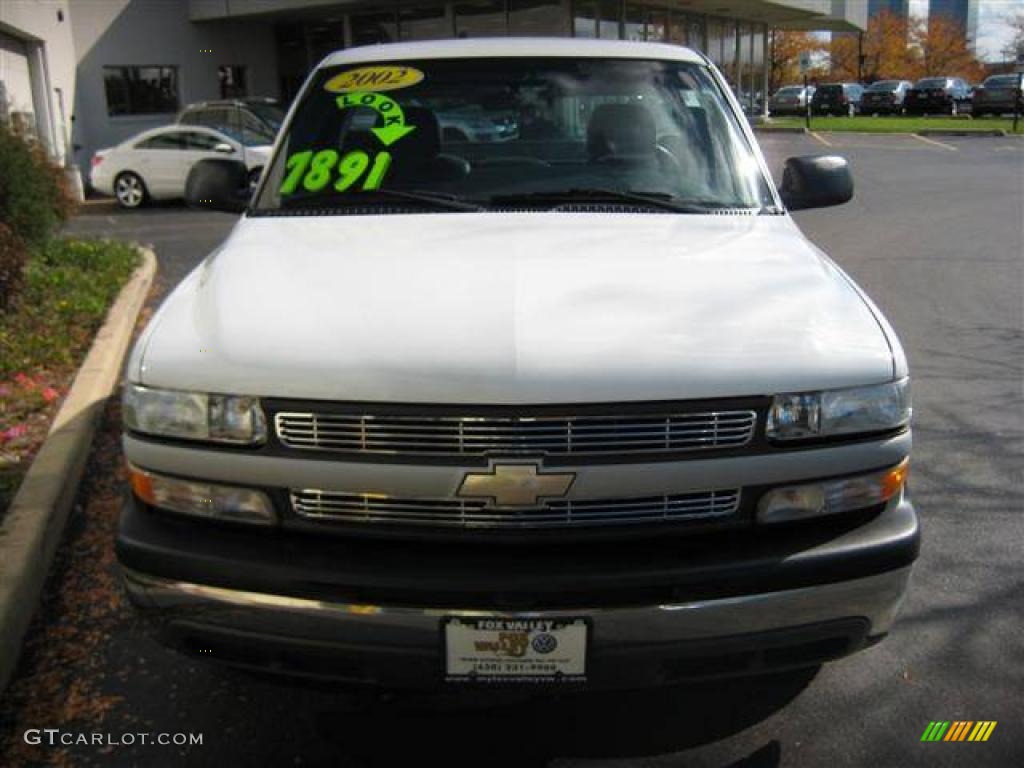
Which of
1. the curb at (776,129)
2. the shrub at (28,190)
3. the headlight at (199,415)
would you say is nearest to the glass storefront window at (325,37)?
the curb at (776,129)

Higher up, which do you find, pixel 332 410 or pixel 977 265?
pixel 332 410

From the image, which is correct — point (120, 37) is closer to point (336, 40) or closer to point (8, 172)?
point (336, 40)

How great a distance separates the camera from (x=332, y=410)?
7.75 ft

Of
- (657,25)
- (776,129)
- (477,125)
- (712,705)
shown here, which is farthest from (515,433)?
(776,129)

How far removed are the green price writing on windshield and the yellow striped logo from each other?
2.49 m

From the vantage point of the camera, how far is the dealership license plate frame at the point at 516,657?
2326 mm

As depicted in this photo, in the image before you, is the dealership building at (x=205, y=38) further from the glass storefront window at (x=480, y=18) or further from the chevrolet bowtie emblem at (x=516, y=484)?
the chevrolet bowtie emblem at (x=516, y=484)

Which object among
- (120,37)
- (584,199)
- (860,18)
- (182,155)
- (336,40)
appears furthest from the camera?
(860,18)

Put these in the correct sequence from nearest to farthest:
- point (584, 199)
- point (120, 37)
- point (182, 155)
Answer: point (584, 199) < point (182, 155) < point (120, 37)

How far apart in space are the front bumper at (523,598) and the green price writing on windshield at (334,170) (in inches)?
65.1

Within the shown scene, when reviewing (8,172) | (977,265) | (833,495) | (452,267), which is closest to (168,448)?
(452,267)

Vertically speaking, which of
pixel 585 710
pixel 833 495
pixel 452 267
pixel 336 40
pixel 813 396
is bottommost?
pixel 585 710

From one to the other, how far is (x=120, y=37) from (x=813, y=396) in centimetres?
2347

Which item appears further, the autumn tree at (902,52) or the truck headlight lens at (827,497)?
the autumn tree at (902,52)
